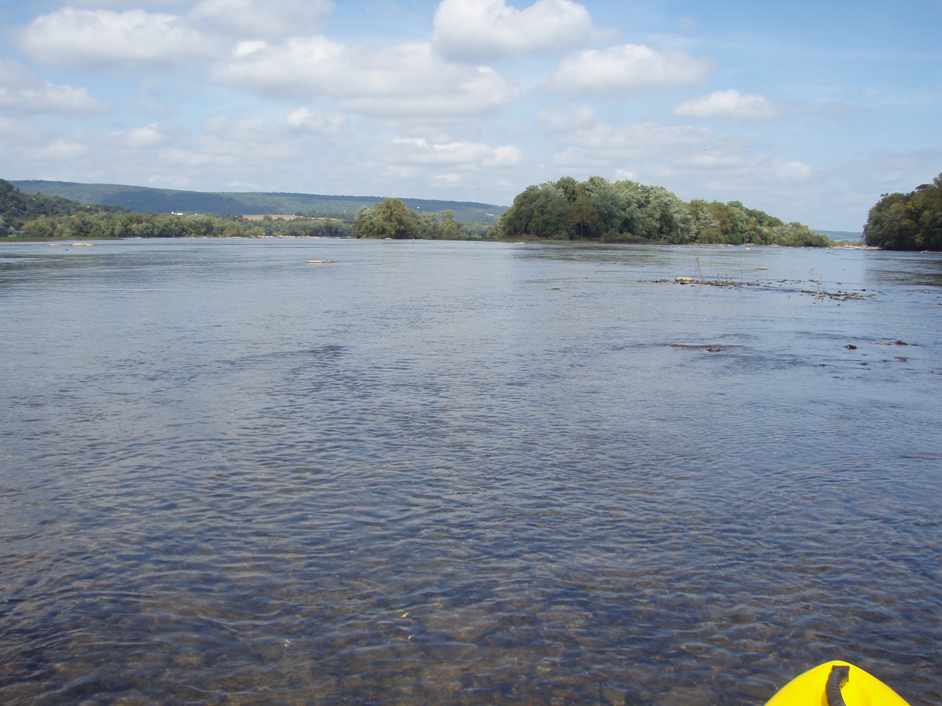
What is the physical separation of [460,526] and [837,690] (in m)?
5.35

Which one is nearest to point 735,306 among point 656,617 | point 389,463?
point 389,463

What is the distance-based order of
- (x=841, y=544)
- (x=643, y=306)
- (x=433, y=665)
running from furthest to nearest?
(x=643, y=306) < (x=841, y=544) < (x=433, y=665)

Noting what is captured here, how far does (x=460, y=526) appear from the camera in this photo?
934 centimetres

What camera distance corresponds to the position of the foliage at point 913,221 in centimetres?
14188

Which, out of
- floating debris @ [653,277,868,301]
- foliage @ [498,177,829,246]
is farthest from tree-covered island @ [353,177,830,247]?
floating debris @ [653,277,868,301]

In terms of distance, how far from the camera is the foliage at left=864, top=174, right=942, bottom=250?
142 metres

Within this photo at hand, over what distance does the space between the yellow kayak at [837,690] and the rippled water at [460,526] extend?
1.64m

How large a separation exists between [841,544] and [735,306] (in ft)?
100

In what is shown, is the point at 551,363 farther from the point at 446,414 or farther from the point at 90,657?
the point at 90,657

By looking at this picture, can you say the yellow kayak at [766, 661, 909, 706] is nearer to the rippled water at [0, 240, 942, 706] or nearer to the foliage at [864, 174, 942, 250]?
the rippled water at [0, 240, 942, 706]

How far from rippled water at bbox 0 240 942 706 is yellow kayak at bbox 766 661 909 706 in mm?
1636

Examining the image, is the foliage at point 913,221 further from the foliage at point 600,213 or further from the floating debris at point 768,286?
the floating debris at point 768,286

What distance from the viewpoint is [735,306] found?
38.1 metres

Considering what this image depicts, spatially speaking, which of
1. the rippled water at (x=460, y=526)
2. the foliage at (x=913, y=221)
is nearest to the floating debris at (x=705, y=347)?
the rippled water at (x=460, y=526)
